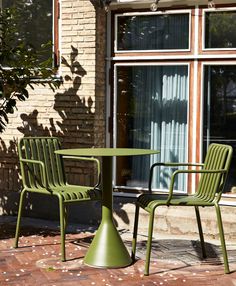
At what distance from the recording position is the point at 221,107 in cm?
729

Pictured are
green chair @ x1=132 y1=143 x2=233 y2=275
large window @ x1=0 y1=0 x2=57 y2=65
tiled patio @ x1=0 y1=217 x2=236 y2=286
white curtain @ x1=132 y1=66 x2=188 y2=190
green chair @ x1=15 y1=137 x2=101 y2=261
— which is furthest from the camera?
large window @ x1=0 y1=0 x2=57 y2=65

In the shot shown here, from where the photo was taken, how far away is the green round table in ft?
18.1

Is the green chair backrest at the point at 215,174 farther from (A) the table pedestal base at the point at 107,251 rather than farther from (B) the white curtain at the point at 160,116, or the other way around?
(B) the white curtain at the point at 160,116

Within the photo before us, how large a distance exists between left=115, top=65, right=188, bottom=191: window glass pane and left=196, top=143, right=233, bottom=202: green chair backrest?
1.67 m

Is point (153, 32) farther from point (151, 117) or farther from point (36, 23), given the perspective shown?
point (36, 23)

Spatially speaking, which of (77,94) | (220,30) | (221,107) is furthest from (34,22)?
(221,107)

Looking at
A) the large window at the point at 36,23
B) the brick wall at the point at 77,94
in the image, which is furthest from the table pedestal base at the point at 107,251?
the large window at the point at 36,23

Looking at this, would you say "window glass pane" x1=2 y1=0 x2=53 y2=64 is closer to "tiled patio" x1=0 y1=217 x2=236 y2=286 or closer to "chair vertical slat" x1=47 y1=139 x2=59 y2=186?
"chair vertical slat" x1=47 y1=139 x2=59 y2=186

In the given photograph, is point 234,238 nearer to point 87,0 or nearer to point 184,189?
point 184,189

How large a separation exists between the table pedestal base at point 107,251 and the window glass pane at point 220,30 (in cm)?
274

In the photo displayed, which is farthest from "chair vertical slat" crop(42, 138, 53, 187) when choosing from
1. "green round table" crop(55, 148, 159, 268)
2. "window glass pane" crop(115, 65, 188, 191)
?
"window glass pane" crop(115, 65, 188, 191)

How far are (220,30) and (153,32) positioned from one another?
0.87 m

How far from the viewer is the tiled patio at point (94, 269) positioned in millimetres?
5184

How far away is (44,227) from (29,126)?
142 cm
